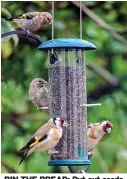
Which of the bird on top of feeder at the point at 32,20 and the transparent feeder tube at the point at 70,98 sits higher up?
the bird on top of feeder at the point at 32,20

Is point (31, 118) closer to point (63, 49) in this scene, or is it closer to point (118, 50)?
point (118, 50)

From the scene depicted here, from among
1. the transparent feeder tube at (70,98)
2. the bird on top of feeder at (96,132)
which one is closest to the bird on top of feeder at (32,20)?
the transparent feeder tube at (70,98)

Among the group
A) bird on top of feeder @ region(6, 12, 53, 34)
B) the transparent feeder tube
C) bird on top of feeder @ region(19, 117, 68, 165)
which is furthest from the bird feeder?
bird on top of feeder @ region(6, 12, 53, 34)

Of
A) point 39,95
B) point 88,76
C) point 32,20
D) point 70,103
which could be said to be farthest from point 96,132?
point 88,76

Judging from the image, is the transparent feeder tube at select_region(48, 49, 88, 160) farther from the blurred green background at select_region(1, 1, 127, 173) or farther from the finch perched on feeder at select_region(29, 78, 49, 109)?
the blurred green background at select_region(1, 1, 127, 173)

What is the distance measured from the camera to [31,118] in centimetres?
1082

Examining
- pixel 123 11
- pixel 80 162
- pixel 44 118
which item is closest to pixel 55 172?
pixel 44 118

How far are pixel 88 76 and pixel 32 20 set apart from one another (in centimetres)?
144

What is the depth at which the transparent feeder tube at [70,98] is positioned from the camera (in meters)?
9.32

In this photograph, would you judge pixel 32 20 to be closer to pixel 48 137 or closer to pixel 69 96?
pixel 69 96

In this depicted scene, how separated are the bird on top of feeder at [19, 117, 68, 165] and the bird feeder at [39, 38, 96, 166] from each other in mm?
123

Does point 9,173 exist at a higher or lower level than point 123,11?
lower

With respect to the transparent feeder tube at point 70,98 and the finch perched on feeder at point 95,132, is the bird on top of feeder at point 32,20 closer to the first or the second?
the transparent feeder tube at point 70,98

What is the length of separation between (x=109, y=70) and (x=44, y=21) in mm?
1638
